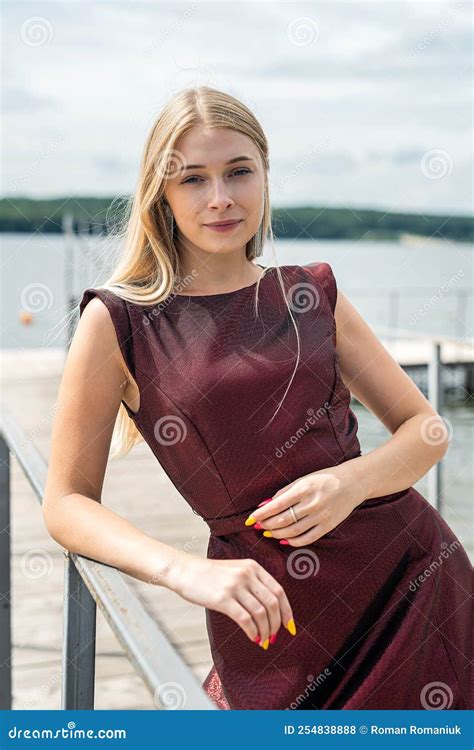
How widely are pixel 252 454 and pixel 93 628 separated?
12.8 inches

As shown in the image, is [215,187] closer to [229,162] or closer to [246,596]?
[229,162]

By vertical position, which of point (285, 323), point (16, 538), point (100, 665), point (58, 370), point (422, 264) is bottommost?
point (100, 665)

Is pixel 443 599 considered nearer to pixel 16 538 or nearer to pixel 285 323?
pixel 285 323

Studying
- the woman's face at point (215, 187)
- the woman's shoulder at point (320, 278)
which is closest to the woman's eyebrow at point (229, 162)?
the woman's face at point (215, 187)

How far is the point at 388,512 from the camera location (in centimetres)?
136

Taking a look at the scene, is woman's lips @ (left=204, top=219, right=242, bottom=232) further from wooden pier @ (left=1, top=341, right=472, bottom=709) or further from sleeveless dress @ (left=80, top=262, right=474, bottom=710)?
wooden pier @ (left=1, top=341, right=472, bottom=709)

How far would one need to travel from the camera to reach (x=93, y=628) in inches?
44.4

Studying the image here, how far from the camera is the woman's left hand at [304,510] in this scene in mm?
1223

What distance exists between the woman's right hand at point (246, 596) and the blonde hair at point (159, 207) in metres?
0.40

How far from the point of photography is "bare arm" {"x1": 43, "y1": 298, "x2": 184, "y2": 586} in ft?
3.98

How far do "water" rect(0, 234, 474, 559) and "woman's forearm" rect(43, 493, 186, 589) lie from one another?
0.48 m

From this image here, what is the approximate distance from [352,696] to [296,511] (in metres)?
0.27

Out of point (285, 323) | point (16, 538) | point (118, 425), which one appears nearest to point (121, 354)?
point (118, 425)

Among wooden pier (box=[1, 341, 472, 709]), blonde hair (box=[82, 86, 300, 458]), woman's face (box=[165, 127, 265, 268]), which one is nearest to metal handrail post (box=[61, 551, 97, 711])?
blonde hair (box=[82, 86, 300, 458])
